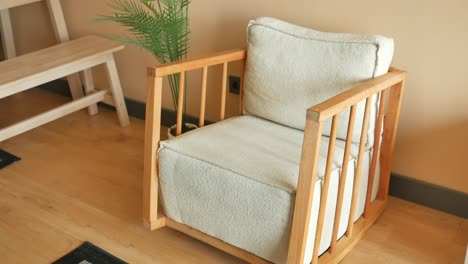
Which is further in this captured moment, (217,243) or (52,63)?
(52,63)

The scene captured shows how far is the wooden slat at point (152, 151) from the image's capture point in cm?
197

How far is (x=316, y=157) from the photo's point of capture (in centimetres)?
164

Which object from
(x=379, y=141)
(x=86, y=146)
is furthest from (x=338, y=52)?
(x=86, y=146)

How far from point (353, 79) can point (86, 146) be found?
148 centimetres

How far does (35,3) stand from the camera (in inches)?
131

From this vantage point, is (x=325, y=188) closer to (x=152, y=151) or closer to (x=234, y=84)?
(x=152, y=151)

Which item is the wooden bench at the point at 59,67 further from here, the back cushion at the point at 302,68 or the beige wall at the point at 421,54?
the back cushion at the point at 302,68

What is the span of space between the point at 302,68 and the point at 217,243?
704 mm

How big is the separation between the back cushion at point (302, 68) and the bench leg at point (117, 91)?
970mm

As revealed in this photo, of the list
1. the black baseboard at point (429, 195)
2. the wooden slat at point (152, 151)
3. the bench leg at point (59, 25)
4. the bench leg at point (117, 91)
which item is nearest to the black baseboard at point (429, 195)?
the black baseboard at point (429, 195)

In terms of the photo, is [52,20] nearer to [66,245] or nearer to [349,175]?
[66,245]

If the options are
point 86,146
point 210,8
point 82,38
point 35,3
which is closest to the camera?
point 210,8

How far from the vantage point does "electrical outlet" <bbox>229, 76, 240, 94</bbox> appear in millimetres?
2730

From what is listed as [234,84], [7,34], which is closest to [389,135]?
[234,84]
